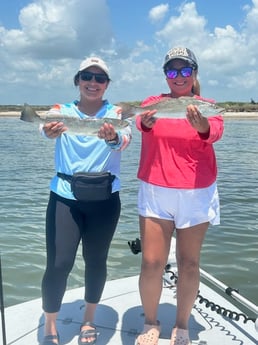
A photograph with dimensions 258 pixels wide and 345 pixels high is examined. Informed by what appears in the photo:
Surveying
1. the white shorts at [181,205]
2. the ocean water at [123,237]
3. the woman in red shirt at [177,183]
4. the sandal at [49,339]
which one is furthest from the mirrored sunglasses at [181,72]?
the ocean water at [123,237]

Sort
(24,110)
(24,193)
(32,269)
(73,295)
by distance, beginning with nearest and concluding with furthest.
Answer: (24,110) → (73,295) → (32,269) → (24,193)

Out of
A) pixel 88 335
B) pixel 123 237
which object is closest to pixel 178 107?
pixel 88 335

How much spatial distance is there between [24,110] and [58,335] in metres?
1.93

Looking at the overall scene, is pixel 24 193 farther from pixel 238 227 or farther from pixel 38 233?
pixel 238 227

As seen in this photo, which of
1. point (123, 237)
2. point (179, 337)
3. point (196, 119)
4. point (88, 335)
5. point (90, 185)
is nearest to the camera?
point (196, 119)

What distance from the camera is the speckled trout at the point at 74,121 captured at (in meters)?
3.48

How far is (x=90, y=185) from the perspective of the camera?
3531 mm

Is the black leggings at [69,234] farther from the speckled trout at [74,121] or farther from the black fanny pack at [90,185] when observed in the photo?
the speckled trout at [74,121]

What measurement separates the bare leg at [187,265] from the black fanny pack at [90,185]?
666 millimetres

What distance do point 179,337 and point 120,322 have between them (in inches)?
29.2

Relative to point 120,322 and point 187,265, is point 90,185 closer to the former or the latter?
point 187,265

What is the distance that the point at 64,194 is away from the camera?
3.61 meters

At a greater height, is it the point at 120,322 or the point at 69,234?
the point at 69,234

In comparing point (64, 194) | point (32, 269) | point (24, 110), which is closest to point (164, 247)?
point (64, 194)
